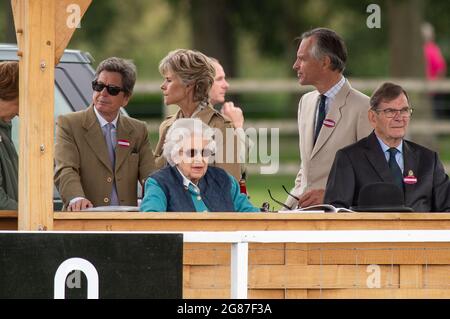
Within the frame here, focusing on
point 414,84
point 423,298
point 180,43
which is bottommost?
point 423,298

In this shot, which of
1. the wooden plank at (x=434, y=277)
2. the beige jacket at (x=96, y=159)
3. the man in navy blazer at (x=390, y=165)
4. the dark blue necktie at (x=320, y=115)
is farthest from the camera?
the dark blue necktie at (x=320, y=115)

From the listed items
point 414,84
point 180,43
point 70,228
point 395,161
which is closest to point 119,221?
point 70,228

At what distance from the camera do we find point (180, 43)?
48.7m

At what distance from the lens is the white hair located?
27.2ft

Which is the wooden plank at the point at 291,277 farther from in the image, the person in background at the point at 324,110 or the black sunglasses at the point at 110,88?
the black sunglasses at the point at 110,88

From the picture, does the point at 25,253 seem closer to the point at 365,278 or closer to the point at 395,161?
the point at 365,278

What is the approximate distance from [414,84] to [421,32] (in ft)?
8.73

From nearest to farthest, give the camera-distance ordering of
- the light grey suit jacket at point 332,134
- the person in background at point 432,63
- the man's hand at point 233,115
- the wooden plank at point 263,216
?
the wooden plank at point 263,216, the light grey suit jacket at point 332,134, the man's hand at point 233,115, the person in background at point 432,63

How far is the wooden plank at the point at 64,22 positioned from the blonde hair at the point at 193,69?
4.30ft

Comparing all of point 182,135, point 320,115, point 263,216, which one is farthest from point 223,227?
point 320,115

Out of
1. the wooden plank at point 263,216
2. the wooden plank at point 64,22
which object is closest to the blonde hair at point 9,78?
the wooden plank at point 64,22

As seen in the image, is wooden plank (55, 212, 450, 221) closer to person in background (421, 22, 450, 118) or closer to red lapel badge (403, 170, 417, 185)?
→ red lapel badge (403, 170, 417, 185)

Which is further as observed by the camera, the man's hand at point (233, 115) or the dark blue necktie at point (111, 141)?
the man's hand at point (233, 115)

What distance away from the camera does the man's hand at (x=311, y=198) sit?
368 inches
